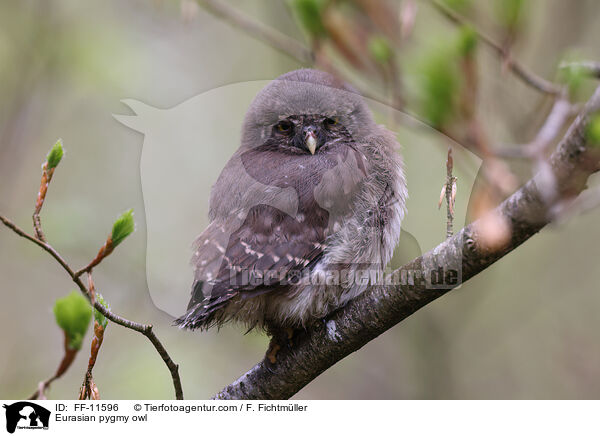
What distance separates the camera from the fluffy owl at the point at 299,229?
3309mm

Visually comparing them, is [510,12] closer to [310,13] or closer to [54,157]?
[310,13]

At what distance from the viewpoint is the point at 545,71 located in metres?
4.90

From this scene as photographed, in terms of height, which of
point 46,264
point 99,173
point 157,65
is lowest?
point 46,264

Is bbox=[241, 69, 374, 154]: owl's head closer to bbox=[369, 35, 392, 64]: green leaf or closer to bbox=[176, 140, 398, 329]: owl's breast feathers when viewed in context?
bbox=[176, 140, 398, 329]: owl's breast feathers

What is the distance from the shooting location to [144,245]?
491cm

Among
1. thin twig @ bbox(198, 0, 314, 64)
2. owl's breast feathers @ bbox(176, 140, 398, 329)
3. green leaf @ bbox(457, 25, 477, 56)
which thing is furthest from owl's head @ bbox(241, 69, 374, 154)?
green leaf @ bbox(457, 25, 477, 56)

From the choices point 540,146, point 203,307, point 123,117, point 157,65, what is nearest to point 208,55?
point 157,65

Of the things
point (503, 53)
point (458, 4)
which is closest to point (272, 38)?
point (458, 4)

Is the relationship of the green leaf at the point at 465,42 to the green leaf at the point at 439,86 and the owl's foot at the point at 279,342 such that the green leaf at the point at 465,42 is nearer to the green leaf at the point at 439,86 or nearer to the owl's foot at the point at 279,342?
the green leaf at the point at 439,86
